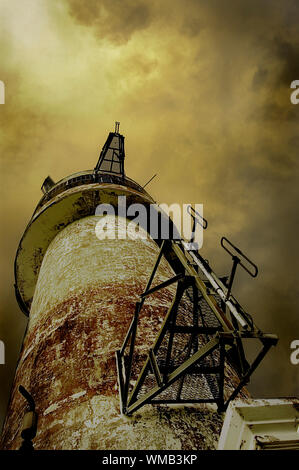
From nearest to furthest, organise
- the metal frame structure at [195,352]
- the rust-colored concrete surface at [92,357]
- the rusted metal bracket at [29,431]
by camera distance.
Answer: the rusted metal bracket at [29,431] < the metal frame structure at [195,352] < the rust-colored concrete surface at [92,357]

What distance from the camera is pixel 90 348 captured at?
14.5ft

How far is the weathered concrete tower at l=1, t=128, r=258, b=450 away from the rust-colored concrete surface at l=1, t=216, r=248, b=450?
0.04 feet

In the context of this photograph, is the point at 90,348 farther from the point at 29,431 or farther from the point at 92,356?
the point at 29,431

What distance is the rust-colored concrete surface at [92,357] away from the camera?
3.43 metres

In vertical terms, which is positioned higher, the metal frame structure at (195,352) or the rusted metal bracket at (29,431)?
the metal frame structure at (195,352)

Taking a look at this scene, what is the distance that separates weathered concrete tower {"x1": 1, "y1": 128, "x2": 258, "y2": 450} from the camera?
3445 mm

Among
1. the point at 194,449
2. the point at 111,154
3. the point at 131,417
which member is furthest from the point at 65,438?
the point at 111,154

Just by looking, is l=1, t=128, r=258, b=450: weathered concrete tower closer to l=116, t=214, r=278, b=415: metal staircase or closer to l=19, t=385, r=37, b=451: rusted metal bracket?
l=116, t=214, r=278, b=415: metal staircase

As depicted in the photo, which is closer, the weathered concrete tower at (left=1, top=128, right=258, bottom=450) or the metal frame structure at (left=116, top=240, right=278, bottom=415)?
the metal frame structure at (left=116, top=240, right=278, bottom=415)

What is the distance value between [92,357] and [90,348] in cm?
16

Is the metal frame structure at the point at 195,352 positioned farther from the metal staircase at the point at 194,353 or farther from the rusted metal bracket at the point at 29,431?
the rusted metal bracket at the point at 29,431

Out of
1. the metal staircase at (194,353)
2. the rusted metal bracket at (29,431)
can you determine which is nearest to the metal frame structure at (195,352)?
the metal staircase at (194,353)

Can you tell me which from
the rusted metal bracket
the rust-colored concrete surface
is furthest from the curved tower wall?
the rusted metal bracket

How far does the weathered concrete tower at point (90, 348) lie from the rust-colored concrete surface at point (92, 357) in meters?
0.01
